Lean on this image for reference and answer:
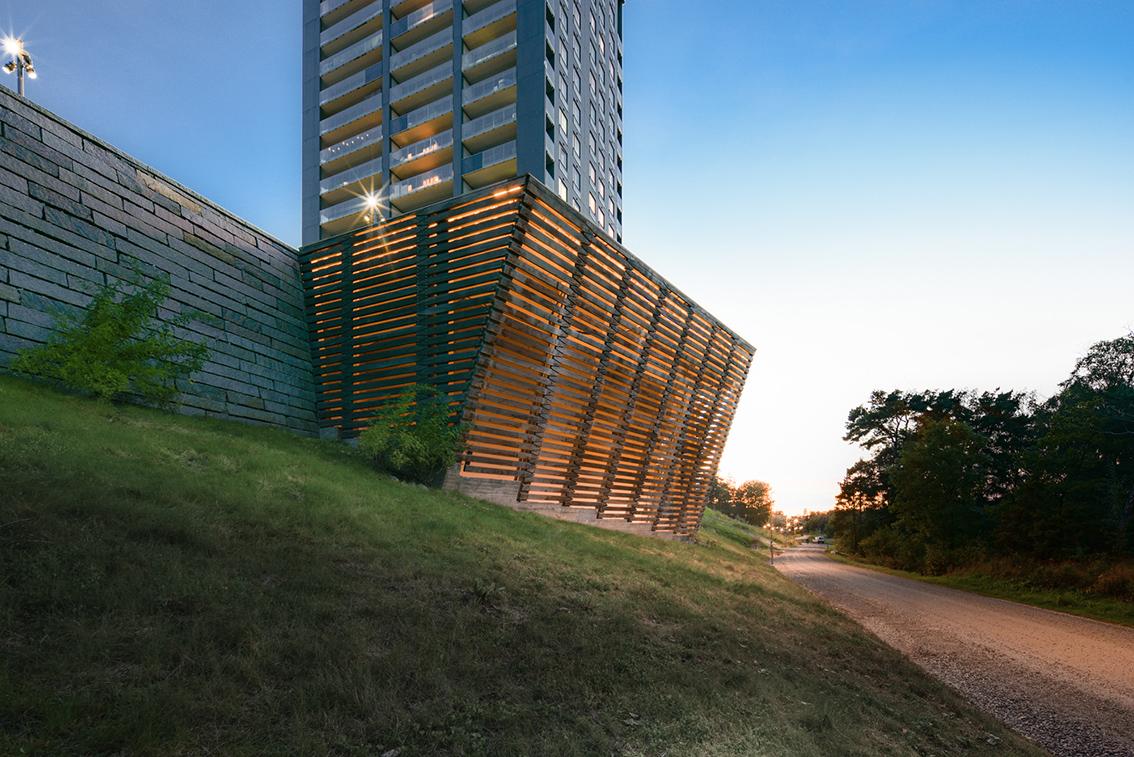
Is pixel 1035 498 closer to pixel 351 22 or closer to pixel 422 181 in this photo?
pixel 422 181

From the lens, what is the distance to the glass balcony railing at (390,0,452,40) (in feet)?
105

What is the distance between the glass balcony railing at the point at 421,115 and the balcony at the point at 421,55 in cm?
285

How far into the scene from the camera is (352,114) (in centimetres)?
3450

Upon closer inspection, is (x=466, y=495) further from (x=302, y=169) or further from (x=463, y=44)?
(x=302, y=169)

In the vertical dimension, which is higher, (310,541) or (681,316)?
(681,316)

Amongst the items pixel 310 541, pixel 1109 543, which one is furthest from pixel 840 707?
pixel 1109 543

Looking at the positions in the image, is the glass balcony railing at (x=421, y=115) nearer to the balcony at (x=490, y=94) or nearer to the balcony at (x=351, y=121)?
the balcony at (x=490, y=94)

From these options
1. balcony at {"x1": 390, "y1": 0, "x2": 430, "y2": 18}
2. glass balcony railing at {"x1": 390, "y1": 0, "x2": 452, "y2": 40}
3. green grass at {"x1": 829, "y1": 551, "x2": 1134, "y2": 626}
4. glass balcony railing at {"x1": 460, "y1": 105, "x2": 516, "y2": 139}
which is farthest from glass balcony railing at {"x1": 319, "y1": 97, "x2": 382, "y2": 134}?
green grass at {"x1": 829, "y1": 551, "x2": 1134, "y2": 626}

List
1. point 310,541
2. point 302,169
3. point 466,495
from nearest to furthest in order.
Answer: point 310,541 → point 466,495 → point 302,169

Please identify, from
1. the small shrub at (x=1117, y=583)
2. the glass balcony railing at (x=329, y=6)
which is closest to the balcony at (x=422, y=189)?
the glass balcony railing at (x=329, y=6)

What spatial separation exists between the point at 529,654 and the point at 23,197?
12761mm

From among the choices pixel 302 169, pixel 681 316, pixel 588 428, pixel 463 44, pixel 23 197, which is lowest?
pixel 588 428

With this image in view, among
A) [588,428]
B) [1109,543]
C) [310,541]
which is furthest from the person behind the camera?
[1109,543]

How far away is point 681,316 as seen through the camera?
65.3 feet
